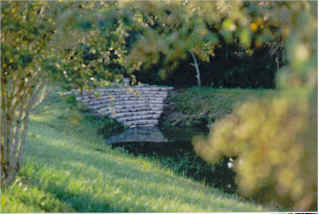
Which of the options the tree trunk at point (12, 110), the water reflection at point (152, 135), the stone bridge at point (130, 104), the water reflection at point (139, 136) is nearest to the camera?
the tree trunk at point (12, 110)

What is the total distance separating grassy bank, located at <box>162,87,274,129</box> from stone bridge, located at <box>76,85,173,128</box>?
53 cm

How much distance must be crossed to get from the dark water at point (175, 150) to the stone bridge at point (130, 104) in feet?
2.59

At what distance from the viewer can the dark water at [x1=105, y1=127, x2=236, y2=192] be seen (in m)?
9.18

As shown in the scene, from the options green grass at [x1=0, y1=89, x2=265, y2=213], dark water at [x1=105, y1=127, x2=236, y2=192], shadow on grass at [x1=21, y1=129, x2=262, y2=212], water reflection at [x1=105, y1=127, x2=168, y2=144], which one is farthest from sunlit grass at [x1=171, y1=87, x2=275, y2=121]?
shadow on grass at [x1=21, y1=129, x2=262, y2=212]

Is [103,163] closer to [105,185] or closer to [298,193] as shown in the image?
[105,185]

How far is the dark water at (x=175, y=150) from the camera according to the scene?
9180 millimetres

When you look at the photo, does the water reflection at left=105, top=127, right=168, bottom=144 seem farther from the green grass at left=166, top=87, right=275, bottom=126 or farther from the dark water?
the green grass at left=166, top=87, right=275, bottom=126

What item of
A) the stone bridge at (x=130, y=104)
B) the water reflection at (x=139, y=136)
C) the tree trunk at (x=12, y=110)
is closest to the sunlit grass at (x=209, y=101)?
the stone bridge at (x=130, y=104)

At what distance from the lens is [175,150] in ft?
39.2

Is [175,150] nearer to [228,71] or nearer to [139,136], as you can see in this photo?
[139,136]

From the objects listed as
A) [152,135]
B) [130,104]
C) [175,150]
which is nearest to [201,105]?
[130,104]

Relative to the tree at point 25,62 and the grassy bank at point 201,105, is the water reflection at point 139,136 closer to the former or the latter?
the grassy bank at point 201,105

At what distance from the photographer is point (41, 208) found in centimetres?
473

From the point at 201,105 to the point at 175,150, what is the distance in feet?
18.3
